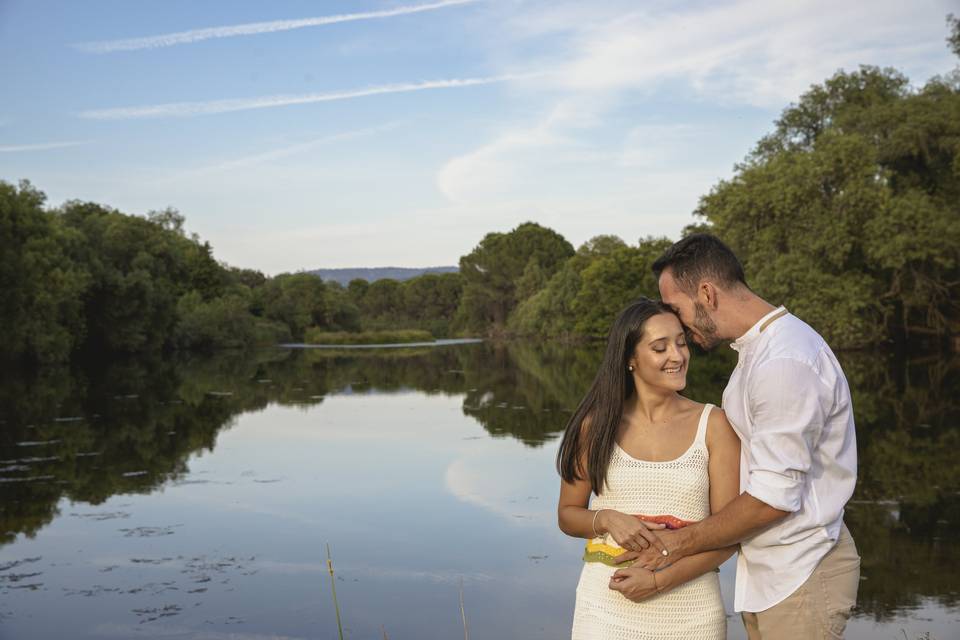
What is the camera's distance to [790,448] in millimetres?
2334

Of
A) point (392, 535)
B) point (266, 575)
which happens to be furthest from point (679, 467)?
point (392, 535)

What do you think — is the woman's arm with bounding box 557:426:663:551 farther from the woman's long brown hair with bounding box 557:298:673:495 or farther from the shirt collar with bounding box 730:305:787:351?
the shirt collar with bounding box 730:305:787:351

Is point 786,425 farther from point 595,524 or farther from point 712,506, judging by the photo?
point 595,524

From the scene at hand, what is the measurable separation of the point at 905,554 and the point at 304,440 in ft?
32.6

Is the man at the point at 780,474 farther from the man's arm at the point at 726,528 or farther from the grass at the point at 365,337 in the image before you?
the grass at the point at 365,337

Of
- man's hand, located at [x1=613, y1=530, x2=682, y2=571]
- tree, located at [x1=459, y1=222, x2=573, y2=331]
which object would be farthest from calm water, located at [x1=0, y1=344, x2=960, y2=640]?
tree, located at [x1=459, y1=222, x2=573, y2=331]

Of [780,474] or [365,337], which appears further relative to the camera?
[365,337]

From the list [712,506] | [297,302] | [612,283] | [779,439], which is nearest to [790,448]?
[779,439]

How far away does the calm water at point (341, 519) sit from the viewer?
6.69 metres

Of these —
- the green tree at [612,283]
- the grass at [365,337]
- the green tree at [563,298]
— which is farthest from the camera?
the grass at [365,337]

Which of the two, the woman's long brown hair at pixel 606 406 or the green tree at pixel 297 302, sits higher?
the green tree at pixel 297 302

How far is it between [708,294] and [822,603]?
2.97ft

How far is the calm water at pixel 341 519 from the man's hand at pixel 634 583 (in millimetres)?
3812

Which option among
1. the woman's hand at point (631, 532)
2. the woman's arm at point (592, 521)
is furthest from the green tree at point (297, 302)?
the woman's hand at point (631, 532)
